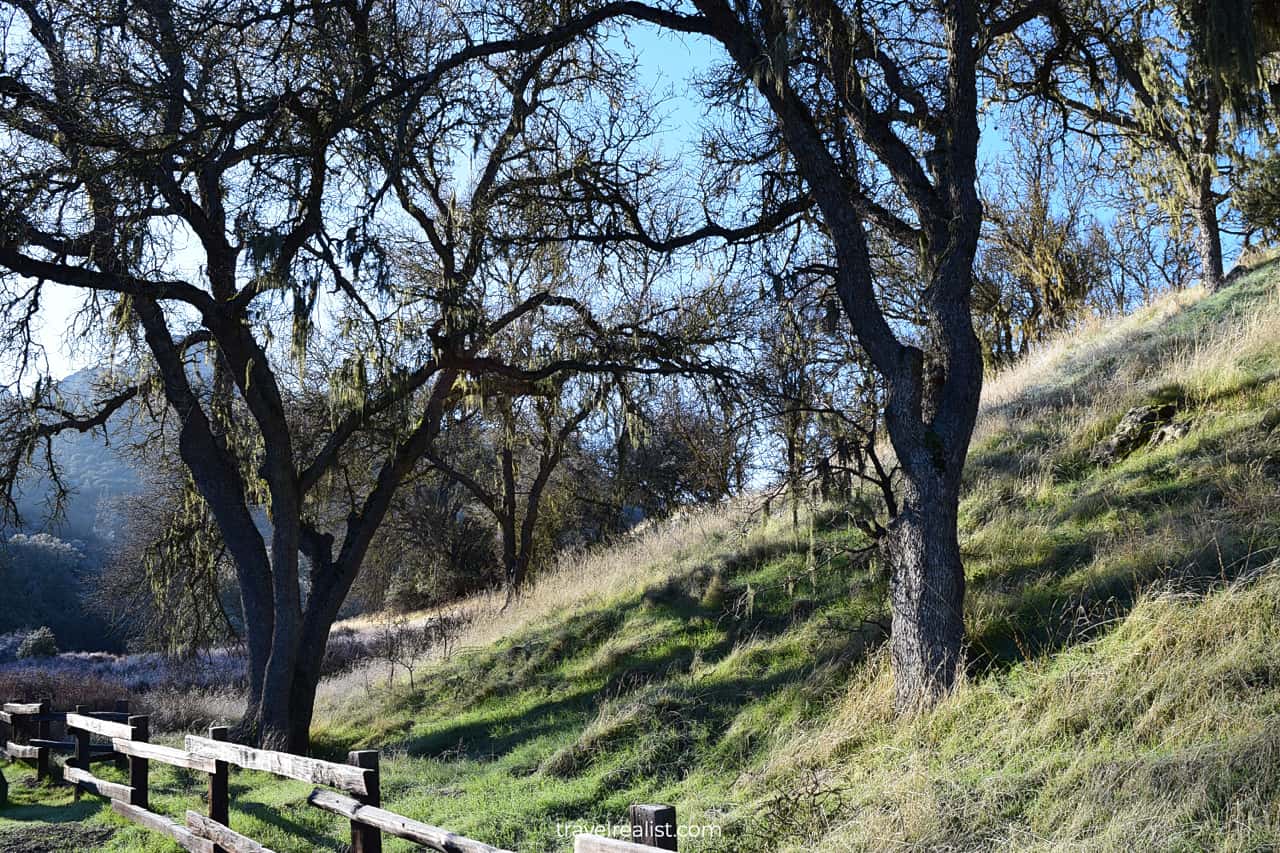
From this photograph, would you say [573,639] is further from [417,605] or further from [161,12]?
[417,605]

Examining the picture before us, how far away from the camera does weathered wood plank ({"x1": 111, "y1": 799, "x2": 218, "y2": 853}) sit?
7625mm

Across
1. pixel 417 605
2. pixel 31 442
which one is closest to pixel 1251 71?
pixel 31 442

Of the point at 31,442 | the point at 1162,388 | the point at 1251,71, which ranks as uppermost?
the point at 1251,71

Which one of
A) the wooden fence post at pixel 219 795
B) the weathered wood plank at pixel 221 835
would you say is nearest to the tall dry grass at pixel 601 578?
the wooden fence post at pixel 219 795

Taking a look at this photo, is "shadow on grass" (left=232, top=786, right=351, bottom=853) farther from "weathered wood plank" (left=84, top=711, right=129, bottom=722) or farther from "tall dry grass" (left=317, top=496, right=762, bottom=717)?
"tall dry grass" (left=317, top=496, right=762, bottom=717)

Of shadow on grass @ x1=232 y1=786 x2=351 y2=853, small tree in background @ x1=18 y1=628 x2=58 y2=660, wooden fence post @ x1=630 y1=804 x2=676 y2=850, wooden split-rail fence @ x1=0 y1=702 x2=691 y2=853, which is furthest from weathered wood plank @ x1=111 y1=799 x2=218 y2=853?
small tree in background @ x1=18 y1=628 x2=58 y2=660

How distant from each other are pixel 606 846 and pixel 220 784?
17.6 feet

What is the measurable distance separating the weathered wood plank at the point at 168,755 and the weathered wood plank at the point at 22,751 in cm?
326

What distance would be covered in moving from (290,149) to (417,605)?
23.8m

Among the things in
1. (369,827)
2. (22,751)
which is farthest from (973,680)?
(22,751)

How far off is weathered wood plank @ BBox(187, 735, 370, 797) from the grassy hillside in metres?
0.97

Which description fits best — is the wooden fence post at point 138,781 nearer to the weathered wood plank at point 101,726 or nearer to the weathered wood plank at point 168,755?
the weathered wood plank at point 168,755

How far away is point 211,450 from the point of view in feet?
42.5

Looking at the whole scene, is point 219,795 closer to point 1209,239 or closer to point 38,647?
point 1209,239
